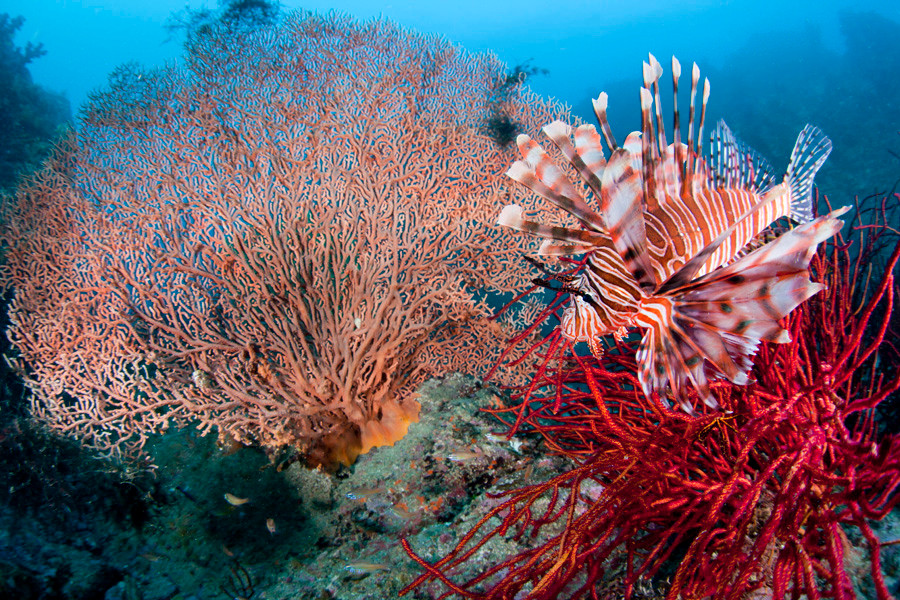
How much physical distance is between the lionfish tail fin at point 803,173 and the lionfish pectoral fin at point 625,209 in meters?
1.65

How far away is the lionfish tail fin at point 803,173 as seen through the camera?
2.29 metres

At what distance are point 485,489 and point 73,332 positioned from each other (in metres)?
3.86

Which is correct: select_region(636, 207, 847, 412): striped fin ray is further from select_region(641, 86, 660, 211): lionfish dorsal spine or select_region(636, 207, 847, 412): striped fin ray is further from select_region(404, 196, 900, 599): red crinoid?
select_region(641, 86, 660, 211): lionfish dorsal spine

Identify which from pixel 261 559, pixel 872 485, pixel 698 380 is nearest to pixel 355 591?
pixel 261 559

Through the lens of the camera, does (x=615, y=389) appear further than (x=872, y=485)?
Yes

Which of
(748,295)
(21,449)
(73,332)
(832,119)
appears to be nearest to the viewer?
(748,295)

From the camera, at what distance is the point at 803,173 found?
2.33m

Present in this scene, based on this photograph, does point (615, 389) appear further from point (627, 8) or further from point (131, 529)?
point (627, 8)

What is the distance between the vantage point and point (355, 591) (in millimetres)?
2137

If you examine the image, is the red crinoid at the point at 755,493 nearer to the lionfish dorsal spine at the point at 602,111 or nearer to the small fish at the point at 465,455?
the small fish at the point at 465,455

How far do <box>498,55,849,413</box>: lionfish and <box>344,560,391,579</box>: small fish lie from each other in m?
1.69

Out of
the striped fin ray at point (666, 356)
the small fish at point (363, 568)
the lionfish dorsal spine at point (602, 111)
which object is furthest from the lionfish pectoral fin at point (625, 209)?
Result: the small fish at point (363, 568)

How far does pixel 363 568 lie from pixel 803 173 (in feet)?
11.3

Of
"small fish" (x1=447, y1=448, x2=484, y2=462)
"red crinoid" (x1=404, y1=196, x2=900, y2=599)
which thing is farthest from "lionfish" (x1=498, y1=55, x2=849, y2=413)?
"small fish" (x1=447, y1=448, x2=484, y2=462)
